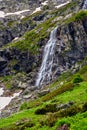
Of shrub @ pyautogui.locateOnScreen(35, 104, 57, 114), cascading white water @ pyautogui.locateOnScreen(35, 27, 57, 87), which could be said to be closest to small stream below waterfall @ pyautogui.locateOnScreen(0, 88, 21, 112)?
cascading white water @ pyautogui.locateOnScreen(35, 27, 57, 87)

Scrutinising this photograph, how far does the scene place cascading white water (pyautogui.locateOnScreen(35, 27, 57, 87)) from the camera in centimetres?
11419

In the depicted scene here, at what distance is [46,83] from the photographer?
109938mm

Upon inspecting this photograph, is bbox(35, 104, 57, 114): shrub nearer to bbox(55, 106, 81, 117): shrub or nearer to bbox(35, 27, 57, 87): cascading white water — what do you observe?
bbox(55, 106, 81, 117): shrub

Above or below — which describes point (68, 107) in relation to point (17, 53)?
above

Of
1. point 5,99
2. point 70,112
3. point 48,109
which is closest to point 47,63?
point 5,99

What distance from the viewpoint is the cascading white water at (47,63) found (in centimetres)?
11419

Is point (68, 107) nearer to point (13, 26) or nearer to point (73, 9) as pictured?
point (73, 9)

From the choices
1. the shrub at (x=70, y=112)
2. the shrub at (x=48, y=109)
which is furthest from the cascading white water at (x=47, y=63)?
the shrub at (x=70, y=112)

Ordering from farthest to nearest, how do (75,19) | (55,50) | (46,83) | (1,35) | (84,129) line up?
1. (1,35)
2. (75,19)
3. (55,50)
4. (46,83)
5. (84,129)

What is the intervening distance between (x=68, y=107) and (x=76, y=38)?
93.7m

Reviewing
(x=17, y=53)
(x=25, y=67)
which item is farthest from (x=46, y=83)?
(x=17, y=53)

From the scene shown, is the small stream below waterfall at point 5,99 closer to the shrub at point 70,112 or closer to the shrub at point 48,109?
the shrub at point 48,109

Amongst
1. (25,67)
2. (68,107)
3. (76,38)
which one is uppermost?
(68,107)

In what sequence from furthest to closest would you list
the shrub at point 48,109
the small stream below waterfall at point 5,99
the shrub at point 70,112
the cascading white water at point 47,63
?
the cascading white water at point 47,63, the small stream below waterfall at point 5,99, the shrub at point 48,109, the shrub at point 70,112
